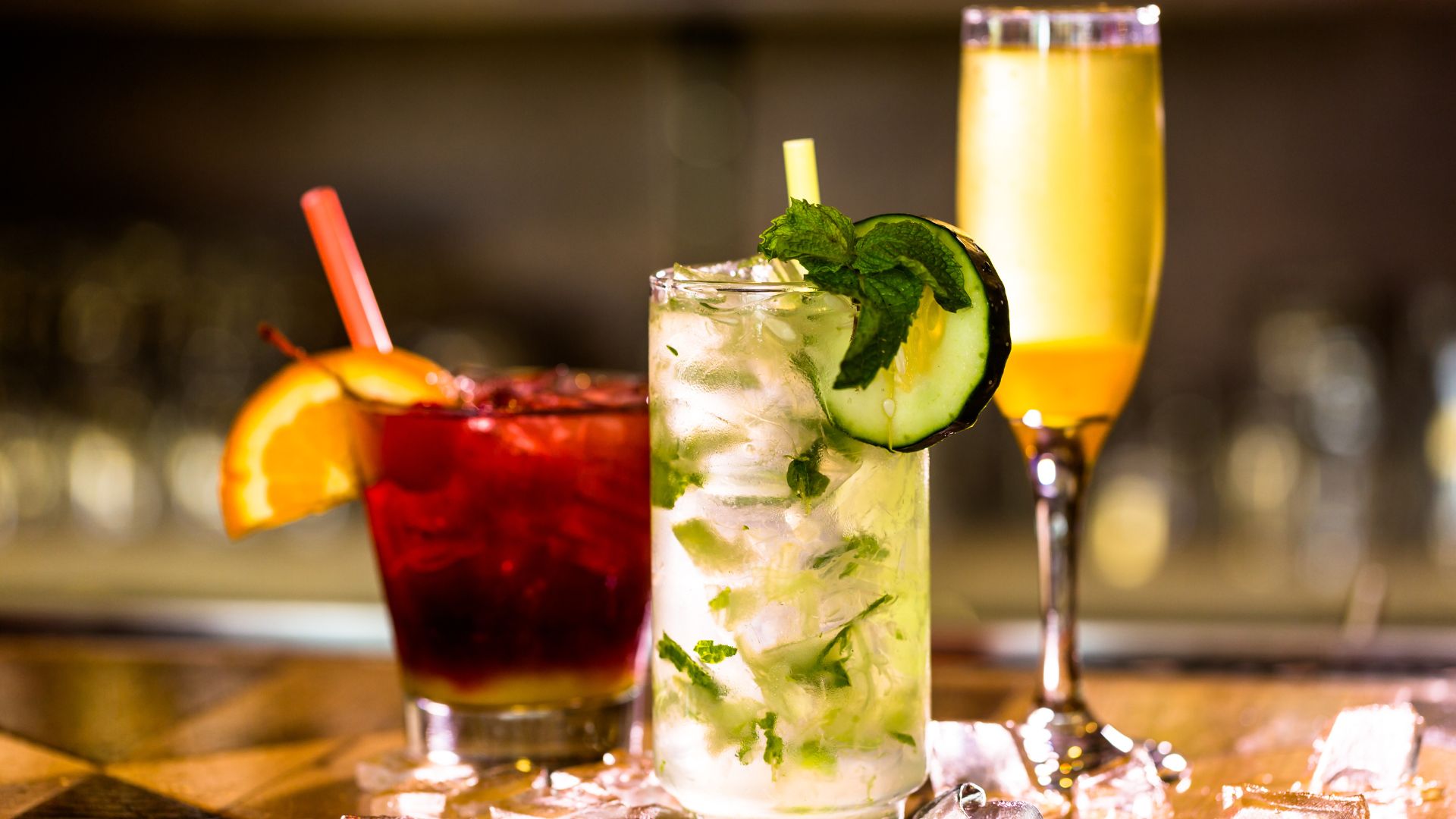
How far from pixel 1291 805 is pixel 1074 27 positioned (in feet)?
1.68

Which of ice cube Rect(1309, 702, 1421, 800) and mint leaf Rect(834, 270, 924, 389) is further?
ice cube Rect(1309, 702, 1421, 800)

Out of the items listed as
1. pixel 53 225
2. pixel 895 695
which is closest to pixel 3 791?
pixel 895 695

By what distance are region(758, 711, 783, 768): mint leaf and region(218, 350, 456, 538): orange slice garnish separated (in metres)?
0.33

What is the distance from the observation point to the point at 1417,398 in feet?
8.75

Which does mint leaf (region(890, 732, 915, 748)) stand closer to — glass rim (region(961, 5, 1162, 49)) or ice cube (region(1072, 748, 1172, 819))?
ice cube (region(1072, 748, 1172, 819))

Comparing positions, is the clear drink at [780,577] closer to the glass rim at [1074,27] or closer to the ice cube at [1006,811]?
the ice cube at [1006,811]

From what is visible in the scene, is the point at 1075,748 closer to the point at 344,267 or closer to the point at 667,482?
the point at 667,482

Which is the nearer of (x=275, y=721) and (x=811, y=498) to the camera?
(x=811, y=498)

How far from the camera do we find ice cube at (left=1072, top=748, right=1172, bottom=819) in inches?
38.2

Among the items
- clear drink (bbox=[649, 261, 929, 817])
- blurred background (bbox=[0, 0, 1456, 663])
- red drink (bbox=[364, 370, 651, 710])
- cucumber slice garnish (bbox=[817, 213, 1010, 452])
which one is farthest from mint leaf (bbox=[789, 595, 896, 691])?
blurred background (bbox=[0, 0, 1456, 663])

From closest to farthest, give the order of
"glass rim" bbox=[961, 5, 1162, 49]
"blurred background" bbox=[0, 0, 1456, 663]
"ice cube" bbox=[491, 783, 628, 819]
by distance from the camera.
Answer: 1. "ice cube" bbox=[491, 783, 628, 819]
2. "glass rim" bbox=[961, 5, 1162, 49]
3. "blurred background" bbox=[0, 0, 1456, 663]

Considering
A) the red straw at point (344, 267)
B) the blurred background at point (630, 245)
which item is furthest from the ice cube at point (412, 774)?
the blurred background at point (630, 245)

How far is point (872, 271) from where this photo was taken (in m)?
0.87

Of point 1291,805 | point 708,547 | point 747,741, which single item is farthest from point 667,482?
point 1291,805
